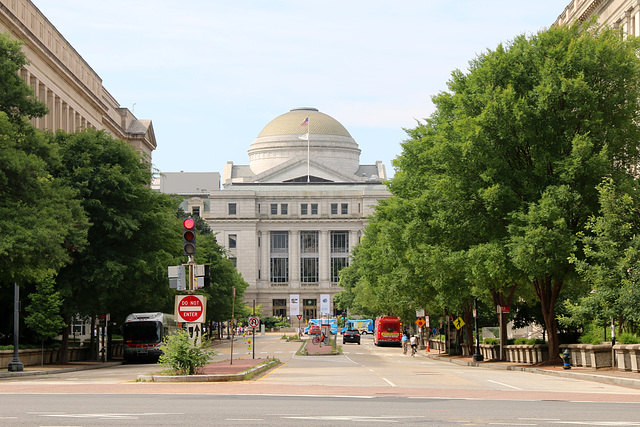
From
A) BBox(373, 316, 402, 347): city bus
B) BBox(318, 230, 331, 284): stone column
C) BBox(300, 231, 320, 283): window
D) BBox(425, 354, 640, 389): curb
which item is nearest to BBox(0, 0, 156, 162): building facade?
BBox(425, 354, 640, 389): curb

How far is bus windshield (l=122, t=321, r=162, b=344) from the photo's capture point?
57.1 m

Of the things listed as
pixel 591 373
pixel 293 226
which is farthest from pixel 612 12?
pixel 293 226

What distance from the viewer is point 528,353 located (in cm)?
4631

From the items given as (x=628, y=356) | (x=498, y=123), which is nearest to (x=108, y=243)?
(x=498, y=123)

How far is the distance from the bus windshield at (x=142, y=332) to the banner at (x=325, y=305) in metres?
97.9

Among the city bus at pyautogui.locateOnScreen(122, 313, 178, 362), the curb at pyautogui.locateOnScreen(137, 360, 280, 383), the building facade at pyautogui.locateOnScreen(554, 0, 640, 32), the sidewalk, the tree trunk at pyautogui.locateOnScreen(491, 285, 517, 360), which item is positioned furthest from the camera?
the city bus at pyautogui.locateOnScreen(122, 313, 178, 362)

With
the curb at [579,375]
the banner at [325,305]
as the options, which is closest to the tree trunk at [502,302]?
the curb at [579,375]

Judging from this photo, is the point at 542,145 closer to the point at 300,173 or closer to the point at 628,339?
the point at 628,339

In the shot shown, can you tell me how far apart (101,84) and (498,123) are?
68.3 metres

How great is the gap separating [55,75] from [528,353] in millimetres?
47021

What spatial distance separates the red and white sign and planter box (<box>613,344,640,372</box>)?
48.8ft

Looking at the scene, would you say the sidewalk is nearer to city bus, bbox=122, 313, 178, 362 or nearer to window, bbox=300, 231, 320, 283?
A: city bus, bbox=122, 313, 178, 362

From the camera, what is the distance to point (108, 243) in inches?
2016

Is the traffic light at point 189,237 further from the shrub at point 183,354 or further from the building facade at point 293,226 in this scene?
the building facade at point 293,226
